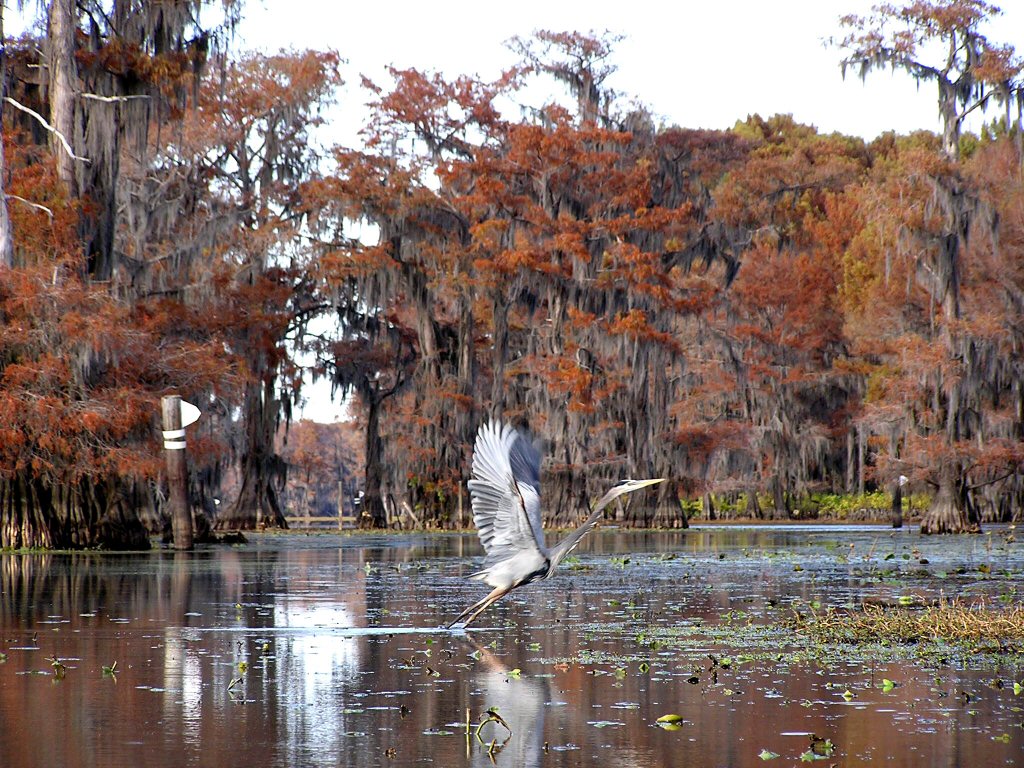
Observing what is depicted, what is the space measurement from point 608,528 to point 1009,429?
1137cm

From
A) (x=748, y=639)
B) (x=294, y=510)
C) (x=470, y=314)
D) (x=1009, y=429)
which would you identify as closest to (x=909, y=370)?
(x=1009, y=429)

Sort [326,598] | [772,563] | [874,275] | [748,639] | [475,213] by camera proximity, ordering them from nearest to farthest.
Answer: [748,639]
[326,598]
[772,563]
[475,213]
[874,275]

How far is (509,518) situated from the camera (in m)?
9.80

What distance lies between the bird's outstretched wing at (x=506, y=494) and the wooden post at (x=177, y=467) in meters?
14.1

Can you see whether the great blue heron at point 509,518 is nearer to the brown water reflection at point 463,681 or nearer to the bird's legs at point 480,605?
the bird's legs at point 480,605

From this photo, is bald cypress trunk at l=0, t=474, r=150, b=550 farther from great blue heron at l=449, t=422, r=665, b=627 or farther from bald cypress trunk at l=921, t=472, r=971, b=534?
bald cypress trunk at l=921, t=472, r=971, b=534

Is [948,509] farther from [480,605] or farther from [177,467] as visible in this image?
[480,605]

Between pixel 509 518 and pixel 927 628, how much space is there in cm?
283

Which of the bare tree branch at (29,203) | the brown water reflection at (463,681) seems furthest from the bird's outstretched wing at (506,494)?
the bare tree branch at (29,203)

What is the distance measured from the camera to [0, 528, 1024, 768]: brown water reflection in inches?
232

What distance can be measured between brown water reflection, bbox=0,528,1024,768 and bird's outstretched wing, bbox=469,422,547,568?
2.20ft

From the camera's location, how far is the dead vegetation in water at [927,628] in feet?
30.5

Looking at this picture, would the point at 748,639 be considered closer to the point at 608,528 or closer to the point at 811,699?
the point at 811,699

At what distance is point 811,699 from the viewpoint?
285 inches
